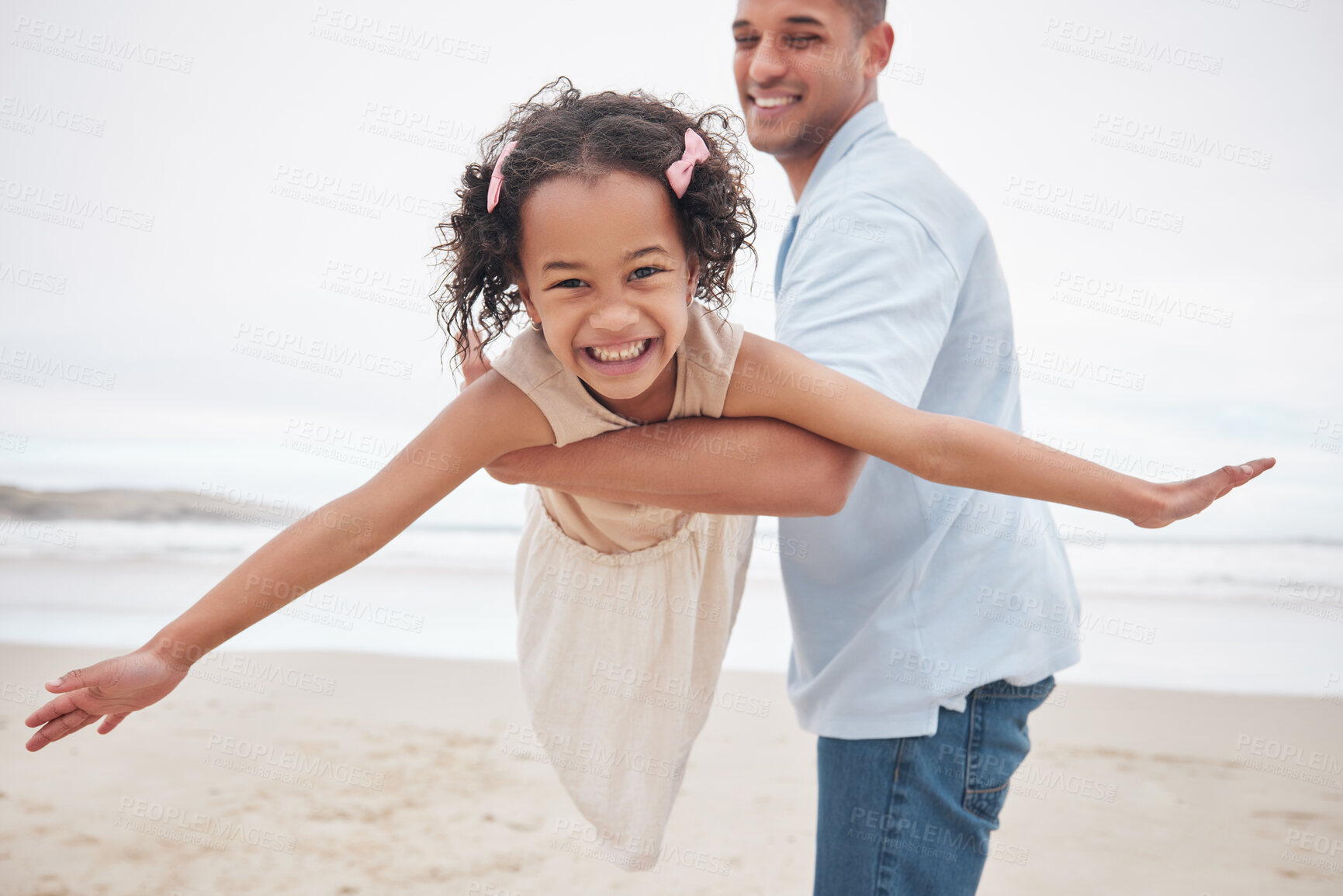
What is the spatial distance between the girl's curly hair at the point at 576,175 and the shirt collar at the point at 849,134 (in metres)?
0.20

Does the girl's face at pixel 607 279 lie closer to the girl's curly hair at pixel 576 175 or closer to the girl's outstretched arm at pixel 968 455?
the girl's curly hair at pixel 576 175

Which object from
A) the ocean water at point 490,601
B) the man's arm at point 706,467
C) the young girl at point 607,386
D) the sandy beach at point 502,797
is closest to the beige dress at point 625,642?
the young girl at point 607,386

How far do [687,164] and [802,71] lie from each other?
58 cm

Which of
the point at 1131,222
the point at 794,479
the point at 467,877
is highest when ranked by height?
the point at 1131,222

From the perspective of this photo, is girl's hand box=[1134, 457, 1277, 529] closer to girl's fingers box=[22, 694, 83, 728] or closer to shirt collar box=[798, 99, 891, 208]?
shirt collar box=[798, 99, 891, 208]

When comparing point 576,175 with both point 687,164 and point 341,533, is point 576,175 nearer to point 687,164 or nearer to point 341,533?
point 687,164

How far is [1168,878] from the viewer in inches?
144

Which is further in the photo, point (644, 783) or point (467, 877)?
point (467, 877)

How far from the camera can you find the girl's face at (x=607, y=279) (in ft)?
4.50

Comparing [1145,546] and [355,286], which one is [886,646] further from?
[355,286]

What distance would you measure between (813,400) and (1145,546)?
25.8ft

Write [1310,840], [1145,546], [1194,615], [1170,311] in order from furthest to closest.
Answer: [1170,311]
[1145,546]
[1194,615]
[1310,840]

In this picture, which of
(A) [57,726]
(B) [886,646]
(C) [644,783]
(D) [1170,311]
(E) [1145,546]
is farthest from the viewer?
(D) [1170,311]

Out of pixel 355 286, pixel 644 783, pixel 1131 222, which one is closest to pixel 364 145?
pixel 355 286
